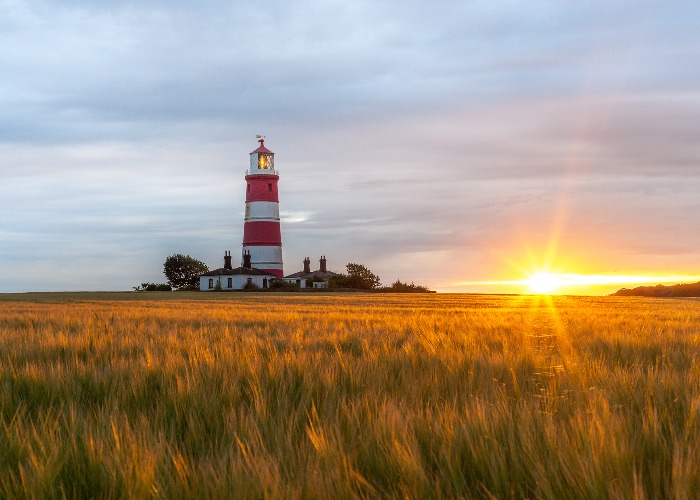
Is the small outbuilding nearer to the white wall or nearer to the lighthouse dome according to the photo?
the white wall

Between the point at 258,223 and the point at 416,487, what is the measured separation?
5870 cm

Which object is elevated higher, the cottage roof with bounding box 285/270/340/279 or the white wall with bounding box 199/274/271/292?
the cottage roof with bounding box 285/270/340/279

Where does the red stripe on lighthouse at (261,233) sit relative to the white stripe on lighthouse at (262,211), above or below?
below

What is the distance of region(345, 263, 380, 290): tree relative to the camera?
60.9 m

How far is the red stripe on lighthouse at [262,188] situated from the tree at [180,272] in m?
17.0

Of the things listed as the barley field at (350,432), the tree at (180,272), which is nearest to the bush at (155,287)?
the tree at (180,272)

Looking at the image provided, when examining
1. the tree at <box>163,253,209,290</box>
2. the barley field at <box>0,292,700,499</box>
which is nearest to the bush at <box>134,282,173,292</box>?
the tree at <box>163,253,209,290</box>

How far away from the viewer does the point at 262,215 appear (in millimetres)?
59125

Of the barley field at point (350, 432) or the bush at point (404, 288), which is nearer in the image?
the barley field at point (350, 432)

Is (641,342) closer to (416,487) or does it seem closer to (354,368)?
(354,368)

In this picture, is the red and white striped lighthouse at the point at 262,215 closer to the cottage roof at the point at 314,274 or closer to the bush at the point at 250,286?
the bush at the point at 250,286

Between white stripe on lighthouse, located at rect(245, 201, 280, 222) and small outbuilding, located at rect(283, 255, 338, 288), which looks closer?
white stripe on lighthouse, located at rect(245, 201, 280, 222)

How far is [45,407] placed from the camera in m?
3.47

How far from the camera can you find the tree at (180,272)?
238ft
